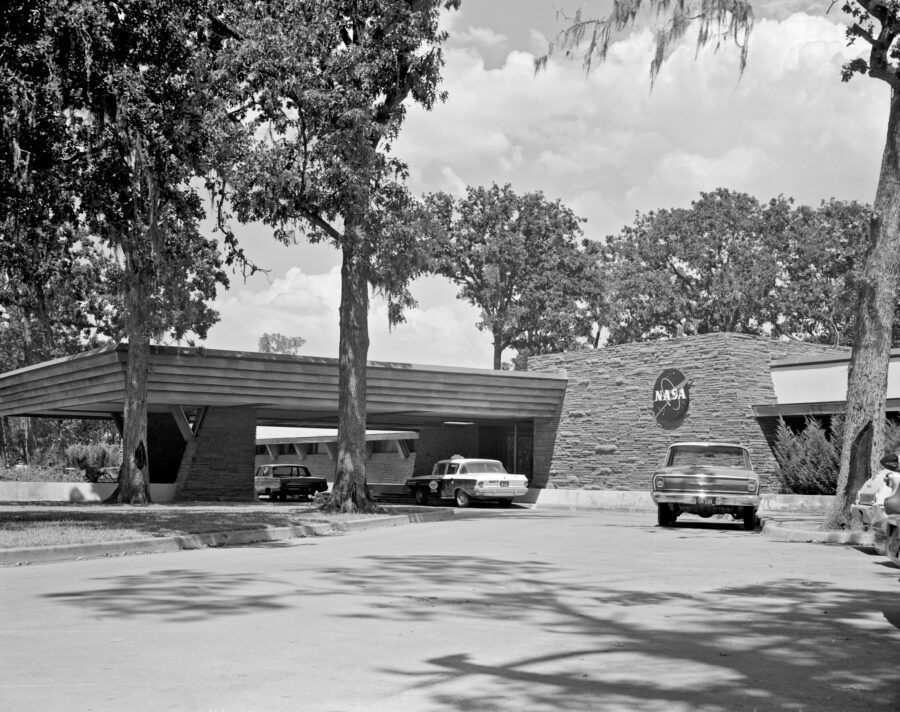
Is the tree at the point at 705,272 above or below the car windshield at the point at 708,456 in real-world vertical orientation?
above

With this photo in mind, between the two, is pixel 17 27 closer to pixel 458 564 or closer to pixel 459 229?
pixel 458 564

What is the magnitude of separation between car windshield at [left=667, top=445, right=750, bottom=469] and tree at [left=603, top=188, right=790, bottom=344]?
35.2 meters

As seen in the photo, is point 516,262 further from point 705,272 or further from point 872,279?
point 872,279

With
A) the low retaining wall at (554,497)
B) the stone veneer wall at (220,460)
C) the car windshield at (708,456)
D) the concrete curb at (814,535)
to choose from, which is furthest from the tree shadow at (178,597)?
the stone veneer wall at (220,460)

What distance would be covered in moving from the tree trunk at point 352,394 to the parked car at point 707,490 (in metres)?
7.63

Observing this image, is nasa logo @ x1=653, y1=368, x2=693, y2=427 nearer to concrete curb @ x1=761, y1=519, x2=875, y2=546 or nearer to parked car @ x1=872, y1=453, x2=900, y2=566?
concrete curb @ x1=761, y1=519, x2=875, y2=546

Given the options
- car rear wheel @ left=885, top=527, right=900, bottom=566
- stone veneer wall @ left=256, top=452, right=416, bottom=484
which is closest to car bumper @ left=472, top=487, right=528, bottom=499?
stone veneer wall @ left=256, top=452, right=416, bottom=484

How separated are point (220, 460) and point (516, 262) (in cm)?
2776

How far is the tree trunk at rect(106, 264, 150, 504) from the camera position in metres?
32.8

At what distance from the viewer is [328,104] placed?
22609mm

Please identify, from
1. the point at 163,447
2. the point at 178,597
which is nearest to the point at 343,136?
the point at 178,597

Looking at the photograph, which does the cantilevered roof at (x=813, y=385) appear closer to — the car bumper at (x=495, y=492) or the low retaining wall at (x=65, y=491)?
the car bumper at (x=495, y=492)

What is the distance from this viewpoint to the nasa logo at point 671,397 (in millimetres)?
38844

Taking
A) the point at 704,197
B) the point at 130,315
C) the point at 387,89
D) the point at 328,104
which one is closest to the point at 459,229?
the point at 704,197
